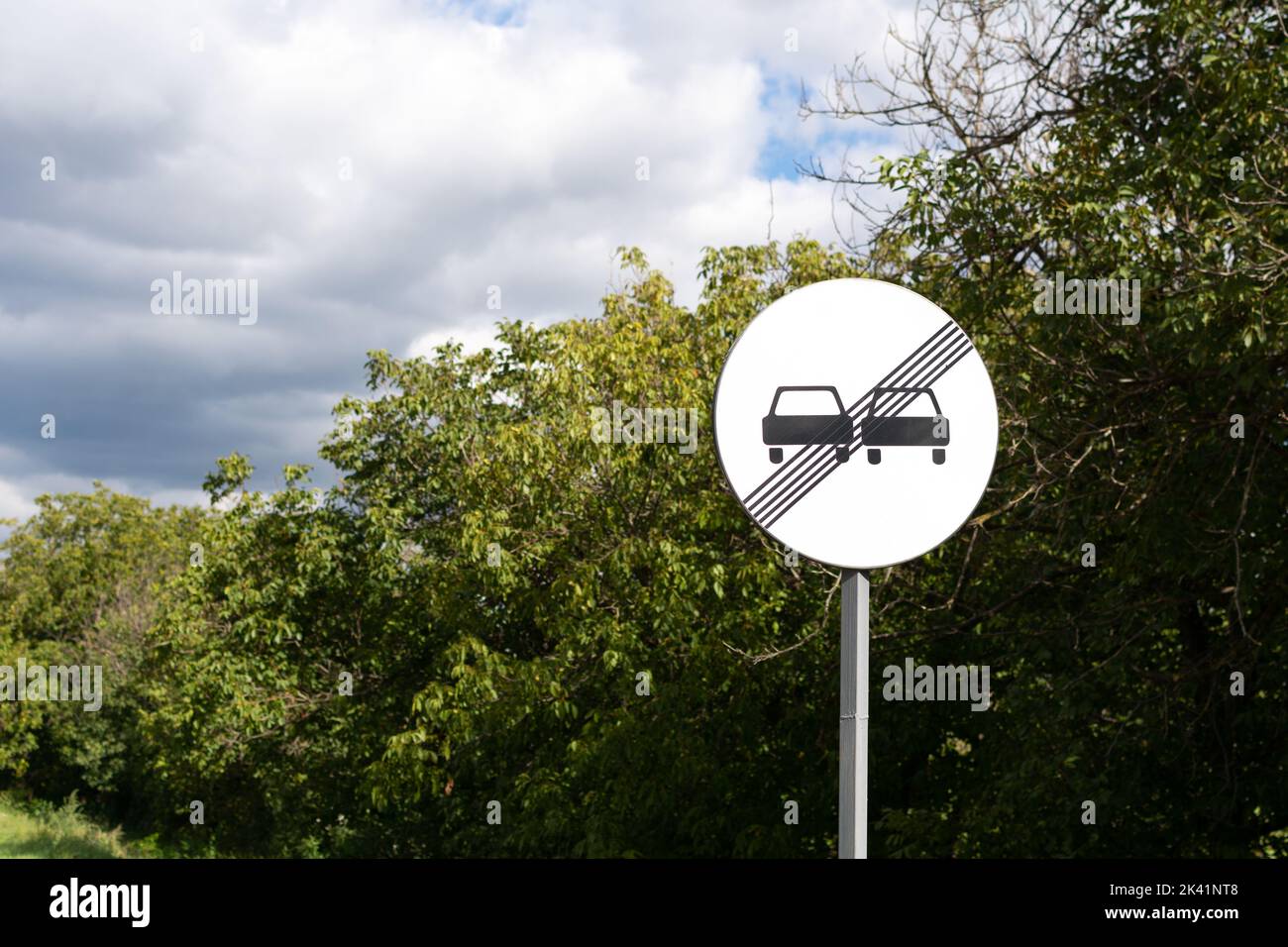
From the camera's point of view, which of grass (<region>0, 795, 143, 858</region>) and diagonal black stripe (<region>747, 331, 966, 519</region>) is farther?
grass (<region>0, 795, 143, 858</region>)

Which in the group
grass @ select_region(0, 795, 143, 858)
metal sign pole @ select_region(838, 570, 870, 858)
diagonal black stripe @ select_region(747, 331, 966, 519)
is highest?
diagonal black stripe @ select_region(747, 331, 966, 519)

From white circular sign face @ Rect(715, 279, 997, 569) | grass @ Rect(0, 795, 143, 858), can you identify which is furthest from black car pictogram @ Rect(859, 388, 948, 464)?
grass @ Rect(0, 795, 143, 858)

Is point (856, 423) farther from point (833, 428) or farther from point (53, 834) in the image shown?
point (53, 834)

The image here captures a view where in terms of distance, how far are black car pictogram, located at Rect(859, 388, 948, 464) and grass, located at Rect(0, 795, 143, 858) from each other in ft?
83.1

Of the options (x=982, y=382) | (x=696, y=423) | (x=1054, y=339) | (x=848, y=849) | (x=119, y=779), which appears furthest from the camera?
(x=119, y=779)

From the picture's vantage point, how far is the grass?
2792 centimetres

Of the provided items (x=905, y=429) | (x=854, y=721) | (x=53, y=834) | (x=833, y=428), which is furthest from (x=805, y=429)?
(x=53, y=834)

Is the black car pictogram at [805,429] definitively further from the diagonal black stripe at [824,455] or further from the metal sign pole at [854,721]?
the metal sign pole at [854,721]

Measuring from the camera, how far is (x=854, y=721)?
2.57 meters

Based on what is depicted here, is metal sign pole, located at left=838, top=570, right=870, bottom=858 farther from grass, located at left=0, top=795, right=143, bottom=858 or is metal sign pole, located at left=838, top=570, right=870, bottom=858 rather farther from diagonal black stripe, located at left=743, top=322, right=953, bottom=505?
grass, located at left=0, top=795, right=143, bottom=858
